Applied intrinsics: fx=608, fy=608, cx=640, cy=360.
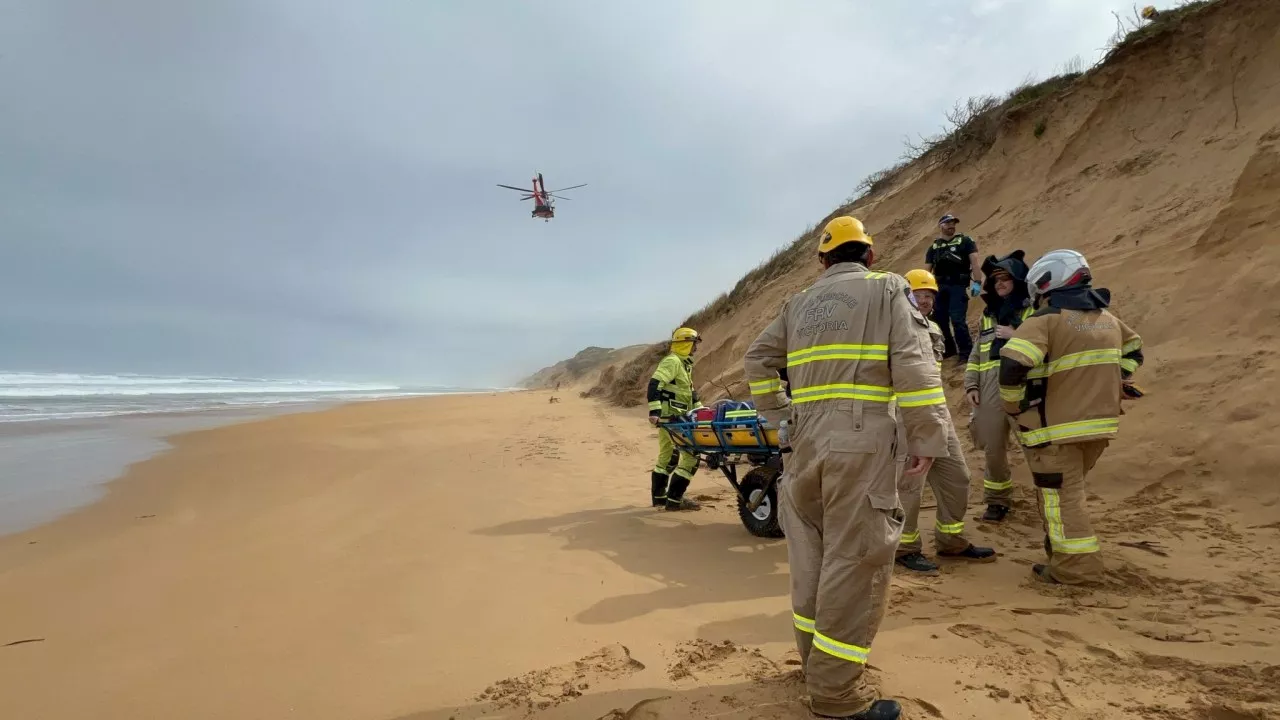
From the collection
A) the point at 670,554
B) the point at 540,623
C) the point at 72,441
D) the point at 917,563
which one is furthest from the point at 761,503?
the point at 72,441

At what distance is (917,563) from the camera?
421 cm

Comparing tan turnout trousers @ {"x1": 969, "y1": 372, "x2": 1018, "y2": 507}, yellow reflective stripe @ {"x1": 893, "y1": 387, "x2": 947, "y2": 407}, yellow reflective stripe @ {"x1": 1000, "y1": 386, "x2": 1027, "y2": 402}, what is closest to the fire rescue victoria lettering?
yellow reflective stripe @ {"x1": 893, "y1": 387, "x2": 947, "y2": 407}

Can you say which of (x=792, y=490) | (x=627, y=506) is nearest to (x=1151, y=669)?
(x=792, y=490)

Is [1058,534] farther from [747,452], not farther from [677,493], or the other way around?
[677,493]

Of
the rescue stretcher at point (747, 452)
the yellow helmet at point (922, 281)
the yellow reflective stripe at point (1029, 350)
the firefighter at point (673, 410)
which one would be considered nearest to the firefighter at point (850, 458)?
the yellow reflective stripe at point (1029, 350)

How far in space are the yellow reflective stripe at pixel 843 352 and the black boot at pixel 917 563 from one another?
7.64 feet

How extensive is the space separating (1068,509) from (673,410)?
12.2ft

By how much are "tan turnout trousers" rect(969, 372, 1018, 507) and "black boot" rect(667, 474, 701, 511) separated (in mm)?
2778

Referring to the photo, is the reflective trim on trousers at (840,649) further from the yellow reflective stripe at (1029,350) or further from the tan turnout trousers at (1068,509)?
the yellow reflective stripe at (1029,350)

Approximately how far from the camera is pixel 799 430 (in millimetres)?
2715

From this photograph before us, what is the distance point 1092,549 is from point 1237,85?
29.4 ft

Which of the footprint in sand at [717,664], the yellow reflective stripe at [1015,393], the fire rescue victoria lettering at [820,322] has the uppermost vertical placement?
the fire rescue victoria lettering at [820,322]

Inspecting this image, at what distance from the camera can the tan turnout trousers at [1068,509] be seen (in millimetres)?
3609

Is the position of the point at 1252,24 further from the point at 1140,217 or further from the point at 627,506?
the point at 627,506
